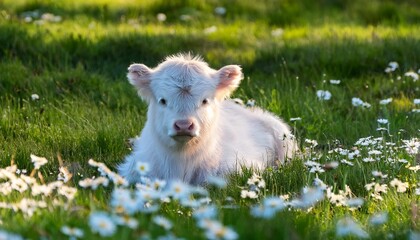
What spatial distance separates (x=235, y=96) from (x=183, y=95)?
299 cm

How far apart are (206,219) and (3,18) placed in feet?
28.8

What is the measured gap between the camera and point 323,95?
9469 millimetres

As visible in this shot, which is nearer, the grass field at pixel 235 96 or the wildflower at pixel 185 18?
the grass field at pixel 235 96

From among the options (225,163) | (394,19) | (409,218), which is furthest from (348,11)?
(409,218)

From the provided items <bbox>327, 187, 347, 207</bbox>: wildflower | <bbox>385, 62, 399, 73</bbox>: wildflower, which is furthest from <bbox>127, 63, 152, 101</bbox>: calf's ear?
<bbox>385, 62, 399, 73</bbox>: wildflower

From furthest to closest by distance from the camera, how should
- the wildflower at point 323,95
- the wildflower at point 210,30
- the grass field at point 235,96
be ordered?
the wildflower at point 210,30, the wildflower at point 323,95, the grass field at point 235,96

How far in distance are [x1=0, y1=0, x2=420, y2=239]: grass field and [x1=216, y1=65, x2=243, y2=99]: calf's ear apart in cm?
74

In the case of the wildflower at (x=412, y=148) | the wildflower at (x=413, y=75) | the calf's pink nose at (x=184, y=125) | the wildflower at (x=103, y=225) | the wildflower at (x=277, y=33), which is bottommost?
the wildflower at (x=277, y=33)

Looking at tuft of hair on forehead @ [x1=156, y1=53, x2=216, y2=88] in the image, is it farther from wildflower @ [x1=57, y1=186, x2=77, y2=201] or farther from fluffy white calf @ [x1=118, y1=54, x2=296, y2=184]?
wildflower @ [x1=57, y1=186, x2=77, y2=201]

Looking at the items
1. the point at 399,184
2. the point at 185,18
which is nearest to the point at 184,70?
the point at 399,184

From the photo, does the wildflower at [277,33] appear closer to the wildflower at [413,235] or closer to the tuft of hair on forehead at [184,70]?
the tuft of hair on forehead at [184,70]

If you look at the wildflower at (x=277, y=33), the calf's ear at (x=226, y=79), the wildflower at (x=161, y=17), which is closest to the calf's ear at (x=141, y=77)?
the calf's ear at (x=226, y=79)

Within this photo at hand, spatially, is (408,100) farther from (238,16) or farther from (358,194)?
(238,16)

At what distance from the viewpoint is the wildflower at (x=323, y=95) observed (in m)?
9.34
